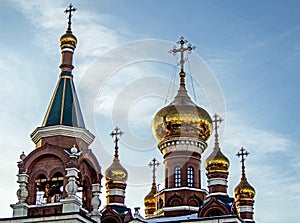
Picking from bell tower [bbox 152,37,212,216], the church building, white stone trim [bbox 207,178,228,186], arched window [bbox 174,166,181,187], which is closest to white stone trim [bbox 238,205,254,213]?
the church building

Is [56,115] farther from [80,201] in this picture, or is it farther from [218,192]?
[218,192]

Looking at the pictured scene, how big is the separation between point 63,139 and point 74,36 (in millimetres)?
4379

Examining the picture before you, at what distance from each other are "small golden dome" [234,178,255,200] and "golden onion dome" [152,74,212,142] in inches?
96.5

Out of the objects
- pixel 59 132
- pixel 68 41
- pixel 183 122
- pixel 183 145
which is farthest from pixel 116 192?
pixel 68 41

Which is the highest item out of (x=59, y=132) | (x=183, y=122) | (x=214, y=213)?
(x=183, y=122)

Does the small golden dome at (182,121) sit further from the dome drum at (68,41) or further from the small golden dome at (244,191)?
the dome drum at (68,41)

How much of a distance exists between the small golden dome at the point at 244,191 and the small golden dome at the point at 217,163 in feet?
10.0

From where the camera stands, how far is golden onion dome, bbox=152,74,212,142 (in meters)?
27.2

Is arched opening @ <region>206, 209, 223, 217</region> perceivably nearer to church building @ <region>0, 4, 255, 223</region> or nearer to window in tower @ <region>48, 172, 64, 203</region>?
church building @ <region>0, 4, 255, 223</region>

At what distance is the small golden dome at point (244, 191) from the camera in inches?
1107

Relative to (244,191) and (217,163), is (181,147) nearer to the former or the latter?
(217,163)

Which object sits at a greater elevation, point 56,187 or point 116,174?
point 116,174

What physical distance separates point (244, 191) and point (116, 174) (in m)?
5.29

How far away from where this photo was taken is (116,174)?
2670 centimetres
